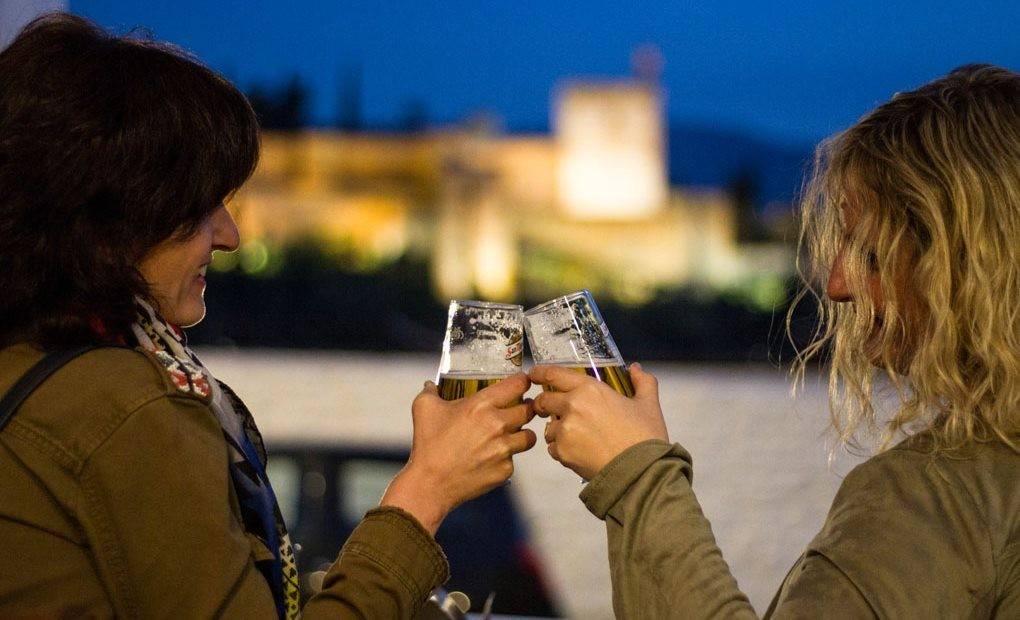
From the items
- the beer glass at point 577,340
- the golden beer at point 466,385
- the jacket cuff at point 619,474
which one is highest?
the beer glass at point 577,340

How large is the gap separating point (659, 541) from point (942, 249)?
1.67 ft

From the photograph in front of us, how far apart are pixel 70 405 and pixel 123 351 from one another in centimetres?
9

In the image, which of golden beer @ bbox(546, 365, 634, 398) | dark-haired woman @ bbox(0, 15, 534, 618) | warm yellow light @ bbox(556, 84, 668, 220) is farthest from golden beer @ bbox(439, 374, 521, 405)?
warm yellow light @ bbox(556, 84, 668, 220)

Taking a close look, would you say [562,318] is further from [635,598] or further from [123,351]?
[123,351]

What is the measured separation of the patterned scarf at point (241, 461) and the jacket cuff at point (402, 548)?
10cm

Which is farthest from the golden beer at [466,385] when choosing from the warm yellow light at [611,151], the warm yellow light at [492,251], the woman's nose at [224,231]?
the warm yellow light at [492,251]

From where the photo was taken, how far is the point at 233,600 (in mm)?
1087

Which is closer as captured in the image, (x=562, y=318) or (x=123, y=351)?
(x=123, y=351)

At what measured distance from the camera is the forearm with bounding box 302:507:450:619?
121cm

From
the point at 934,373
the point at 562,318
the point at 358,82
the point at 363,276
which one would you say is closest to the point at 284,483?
the point at 562,318

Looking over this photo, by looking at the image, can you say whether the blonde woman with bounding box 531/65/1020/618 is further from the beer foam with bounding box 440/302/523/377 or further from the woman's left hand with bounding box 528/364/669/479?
the beer foam with bounding box 440/302/523/377

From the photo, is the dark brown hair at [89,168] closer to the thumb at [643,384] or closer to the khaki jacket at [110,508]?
the khaki jacket at [110,508]

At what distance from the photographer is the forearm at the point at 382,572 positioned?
3.95 feet

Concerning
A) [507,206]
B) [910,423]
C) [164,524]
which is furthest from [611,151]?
[164,524]
